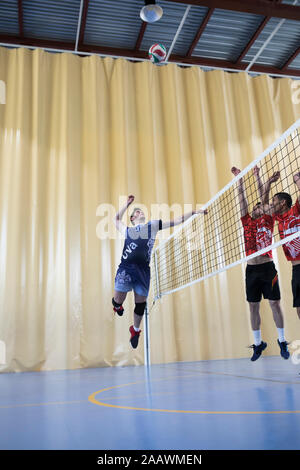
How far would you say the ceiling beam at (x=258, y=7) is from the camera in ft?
20.8

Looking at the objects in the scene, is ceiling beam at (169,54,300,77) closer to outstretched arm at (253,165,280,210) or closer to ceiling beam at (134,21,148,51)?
ceiling beam at (134,21,148,51)

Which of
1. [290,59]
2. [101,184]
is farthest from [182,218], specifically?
[290,59]

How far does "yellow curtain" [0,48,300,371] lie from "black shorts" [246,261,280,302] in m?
2.27

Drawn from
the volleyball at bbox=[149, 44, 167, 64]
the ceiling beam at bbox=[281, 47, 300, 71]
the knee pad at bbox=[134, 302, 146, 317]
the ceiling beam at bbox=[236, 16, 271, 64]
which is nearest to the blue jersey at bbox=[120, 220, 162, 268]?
the knee pad at bbox=[134, 302, 146, 317]

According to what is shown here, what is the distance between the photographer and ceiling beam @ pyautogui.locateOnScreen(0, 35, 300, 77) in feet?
23.5

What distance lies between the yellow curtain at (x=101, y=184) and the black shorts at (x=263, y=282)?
227cm

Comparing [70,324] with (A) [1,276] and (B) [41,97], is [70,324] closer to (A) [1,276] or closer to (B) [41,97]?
(A) [1,276]

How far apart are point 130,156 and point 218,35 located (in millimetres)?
2921

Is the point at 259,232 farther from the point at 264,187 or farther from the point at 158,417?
the point at 158,417

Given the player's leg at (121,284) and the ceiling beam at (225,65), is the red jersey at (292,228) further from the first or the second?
the ceiling beam at (225,65)

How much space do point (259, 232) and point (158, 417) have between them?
3061 mm

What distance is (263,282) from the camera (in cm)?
448
